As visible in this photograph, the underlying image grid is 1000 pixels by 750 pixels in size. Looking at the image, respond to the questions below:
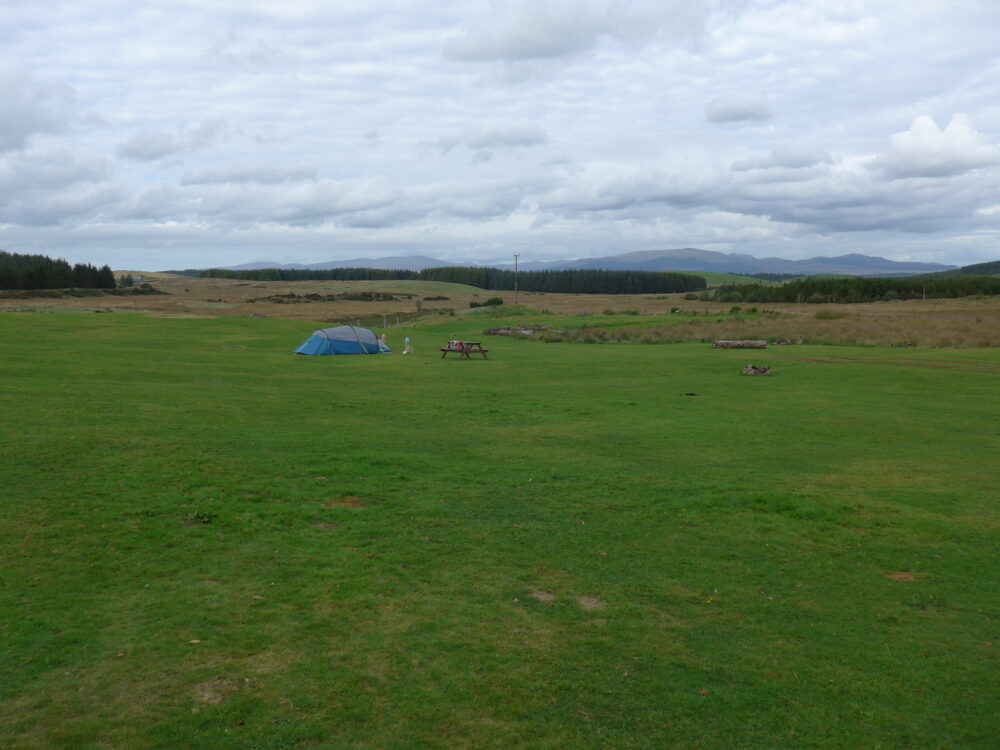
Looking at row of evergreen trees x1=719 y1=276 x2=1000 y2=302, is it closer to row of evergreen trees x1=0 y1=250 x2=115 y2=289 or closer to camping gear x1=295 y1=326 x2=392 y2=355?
camping gear x1=295 y1=326 x2=392 y2=355

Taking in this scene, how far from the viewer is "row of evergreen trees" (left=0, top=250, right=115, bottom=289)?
115m

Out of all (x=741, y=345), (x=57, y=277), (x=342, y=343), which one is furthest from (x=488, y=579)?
(x=57, y=277)

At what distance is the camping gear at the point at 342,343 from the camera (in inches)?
1588

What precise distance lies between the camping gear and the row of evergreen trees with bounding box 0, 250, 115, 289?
97.4 m

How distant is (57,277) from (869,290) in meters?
134

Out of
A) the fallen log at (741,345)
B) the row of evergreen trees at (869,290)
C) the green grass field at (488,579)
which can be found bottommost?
the green grass field at (488,579)

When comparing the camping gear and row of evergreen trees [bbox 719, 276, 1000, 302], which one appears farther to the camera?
row of evergreen trees [bbox 719, 276, 1000, 302]

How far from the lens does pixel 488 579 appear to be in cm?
934

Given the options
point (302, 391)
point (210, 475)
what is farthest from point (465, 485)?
point (302, 391)

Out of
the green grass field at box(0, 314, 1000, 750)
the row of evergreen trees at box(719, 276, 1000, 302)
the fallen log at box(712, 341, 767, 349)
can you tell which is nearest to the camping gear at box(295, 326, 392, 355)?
the green grass field at box(0, 314, 1000, 750)

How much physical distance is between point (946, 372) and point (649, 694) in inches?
1140

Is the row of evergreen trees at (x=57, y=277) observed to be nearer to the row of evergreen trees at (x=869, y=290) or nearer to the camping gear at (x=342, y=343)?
→ the camping gear at (x=342, y=343)

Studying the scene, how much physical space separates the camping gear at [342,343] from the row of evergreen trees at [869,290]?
91.6 meters

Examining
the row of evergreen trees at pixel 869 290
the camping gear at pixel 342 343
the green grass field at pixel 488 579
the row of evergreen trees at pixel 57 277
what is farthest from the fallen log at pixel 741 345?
the row of evergreen trees at pixel 57 277
